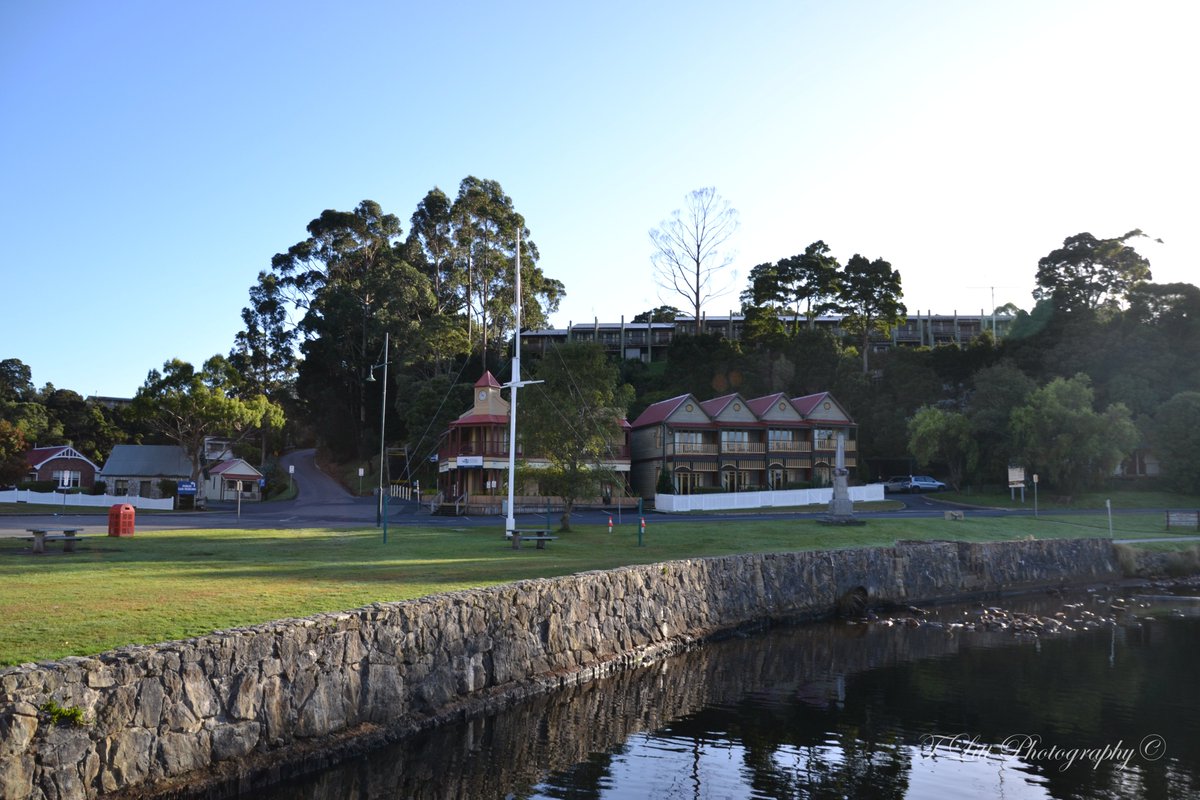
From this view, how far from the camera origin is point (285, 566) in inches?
914

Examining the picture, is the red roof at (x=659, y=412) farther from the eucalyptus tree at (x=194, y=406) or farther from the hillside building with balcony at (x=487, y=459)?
the eucalyptus tree at (x=194, y=406)

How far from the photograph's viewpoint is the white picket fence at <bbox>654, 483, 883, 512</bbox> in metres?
53.3

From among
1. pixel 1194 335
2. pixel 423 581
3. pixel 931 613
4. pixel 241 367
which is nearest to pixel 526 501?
pixel 931 613

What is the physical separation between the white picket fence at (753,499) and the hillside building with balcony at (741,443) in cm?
719

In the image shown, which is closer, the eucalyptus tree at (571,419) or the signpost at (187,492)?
the eucalyptus tree at (571,419)

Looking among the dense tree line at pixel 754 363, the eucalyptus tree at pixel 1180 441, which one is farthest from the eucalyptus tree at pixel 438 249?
the eucalyptus tree at pixel 1180 441

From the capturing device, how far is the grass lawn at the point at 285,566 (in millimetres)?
13969

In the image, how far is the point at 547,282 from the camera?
105 metres

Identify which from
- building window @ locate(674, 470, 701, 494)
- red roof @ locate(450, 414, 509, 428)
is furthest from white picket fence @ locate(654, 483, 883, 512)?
red roof @ locate(450, 414, 509, 428)

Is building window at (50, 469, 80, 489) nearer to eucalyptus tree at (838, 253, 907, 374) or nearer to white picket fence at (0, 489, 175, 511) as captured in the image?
white picket fence at (0, 489, 175, 511)

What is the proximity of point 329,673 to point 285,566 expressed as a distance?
33.9 feet

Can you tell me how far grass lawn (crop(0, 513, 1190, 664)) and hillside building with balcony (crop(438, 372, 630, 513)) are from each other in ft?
54.4

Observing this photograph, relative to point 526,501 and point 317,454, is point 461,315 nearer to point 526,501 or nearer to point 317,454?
point 317,454

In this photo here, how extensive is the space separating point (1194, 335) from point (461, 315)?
6606cm
